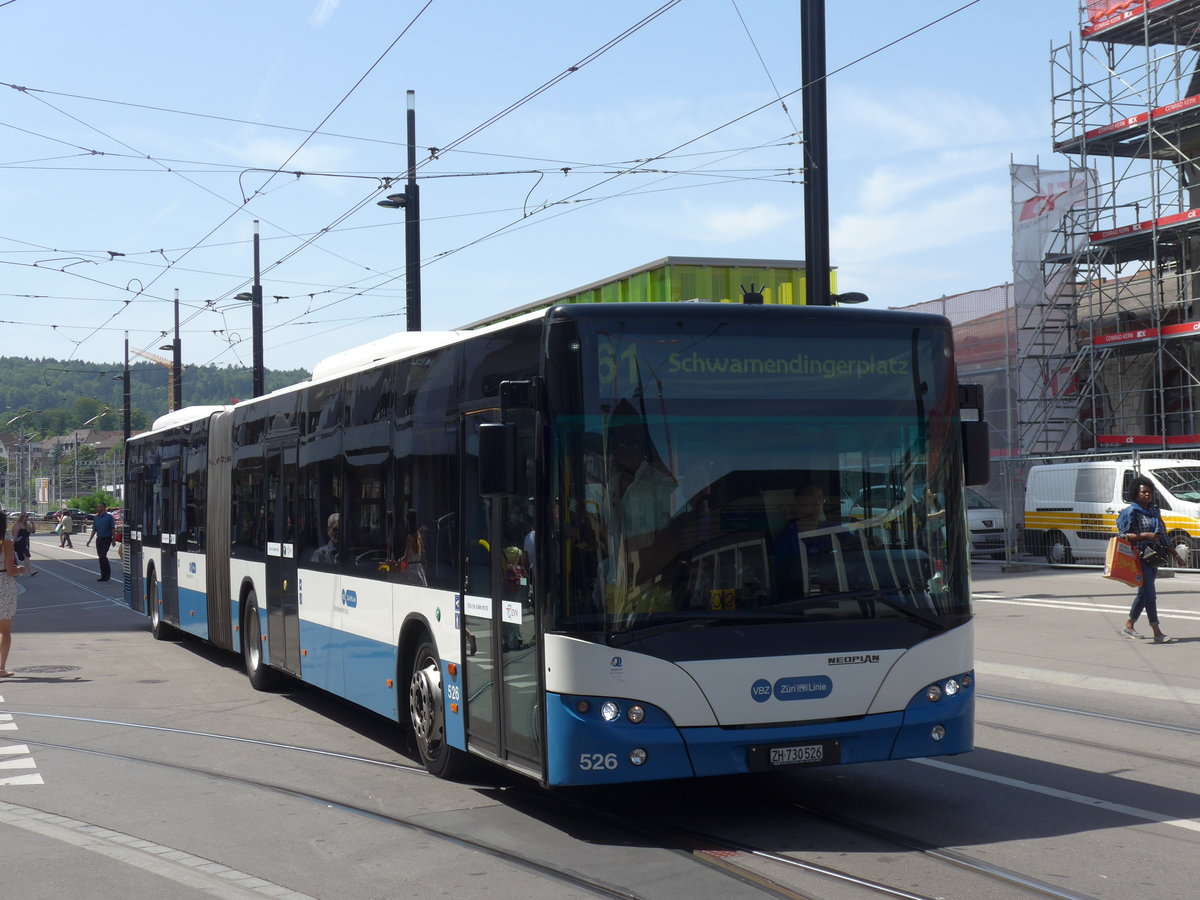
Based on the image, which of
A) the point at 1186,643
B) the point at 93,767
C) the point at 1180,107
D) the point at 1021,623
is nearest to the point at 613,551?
the point at 93,767

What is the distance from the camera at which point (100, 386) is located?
75500 mm

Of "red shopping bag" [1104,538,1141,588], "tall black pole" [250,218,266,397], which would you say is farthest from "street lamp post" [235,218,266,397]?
"red shopping bag" [1104,538,1141,588]

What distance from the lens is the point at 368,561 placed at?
995 cm

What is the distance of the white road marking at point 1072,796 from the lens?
7.07 m

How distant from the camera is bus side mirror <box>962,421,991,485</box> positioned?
754 cm

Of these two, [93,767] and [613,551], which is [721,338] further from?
[93,767]

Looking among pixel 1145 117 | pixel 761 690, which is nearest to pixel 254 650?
pixel 761 690

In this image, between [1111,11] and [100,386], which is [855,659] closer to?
[1111,11]

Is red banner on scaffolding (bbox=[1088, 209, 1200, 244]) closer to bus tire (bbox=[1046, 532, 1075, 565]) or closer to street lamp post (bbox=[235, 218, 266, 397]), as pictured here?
bus tire (bbox=[1046, 532, 1075, 565])

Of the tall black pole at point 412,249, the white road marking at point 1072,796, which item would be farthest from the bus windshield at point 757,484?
the tall black pole at point 412,249

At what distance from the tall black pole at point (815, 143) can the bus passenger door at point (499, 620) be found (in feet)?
32.5

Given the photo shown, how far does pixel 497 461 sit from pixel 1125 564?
34.5 feet

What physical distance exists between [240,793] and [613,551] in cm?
315

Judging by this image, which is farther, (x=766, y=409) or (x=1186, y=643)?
(x=1186, y=643)
